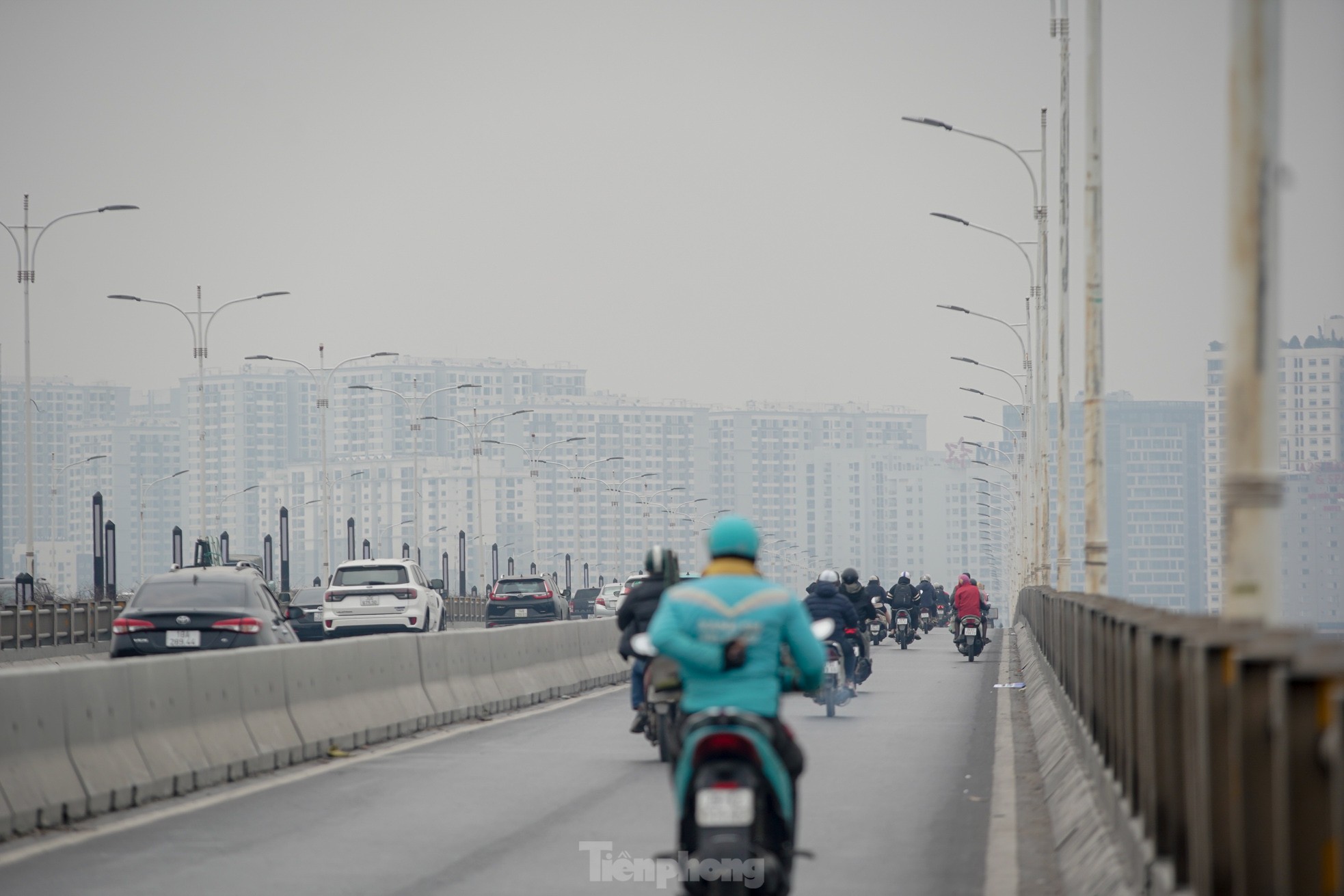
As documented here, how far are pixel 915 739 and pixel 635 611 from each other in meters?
4.53

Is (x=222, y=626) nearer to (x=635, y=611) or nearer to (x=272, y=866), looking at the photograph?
(x=635, y=611)

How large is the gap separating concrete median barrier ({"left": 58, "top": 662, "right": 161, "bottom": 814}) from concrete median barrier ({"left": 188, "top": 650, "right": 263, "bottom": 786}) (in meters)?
1.00

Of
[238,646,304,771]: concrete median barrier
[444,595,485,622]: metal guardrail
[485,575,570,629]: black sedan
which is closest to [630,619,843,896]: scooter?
[238,646,304,771]: concrete median barrier

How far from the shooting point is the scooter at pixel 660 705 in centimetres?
1291

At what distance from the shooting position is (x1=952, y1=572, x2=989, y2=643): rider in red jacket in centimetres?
3778

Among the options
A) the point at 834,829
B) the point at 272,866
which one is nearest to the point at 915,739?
the point at 834,829

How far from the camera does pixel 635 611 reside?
15.7m

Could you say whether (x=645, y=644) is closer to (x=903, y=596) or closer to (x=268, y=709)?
(x=268, y=709)

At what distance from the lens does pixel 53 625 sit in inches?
1766

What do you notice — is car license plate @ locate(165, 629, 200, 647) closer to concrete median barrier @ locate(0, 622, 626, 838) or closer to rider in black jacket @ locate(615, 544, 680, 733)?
concrete median barrier @ locate(0, 622, 626, 838)

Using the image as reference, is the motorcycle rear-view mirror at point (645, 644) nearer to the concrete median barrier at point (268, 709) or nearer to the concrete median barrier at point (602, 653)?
the concrete median barrier at point (268, 709)

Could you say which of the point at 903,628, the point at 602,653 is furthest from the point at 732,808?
the point at 903,628

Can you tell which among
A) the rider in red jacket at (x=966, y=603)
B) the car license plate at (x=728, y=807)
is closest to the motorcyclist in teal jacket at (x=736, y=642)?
the car license plate at (x=728, y=807)

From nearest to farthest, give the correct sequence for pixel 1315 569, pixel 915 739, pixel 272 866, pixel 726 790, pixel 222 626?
1. pixel 726 790
2. pixel 272 866
3. pixel 915 739
4. pixel 222 626
5. pixel 1315 569
